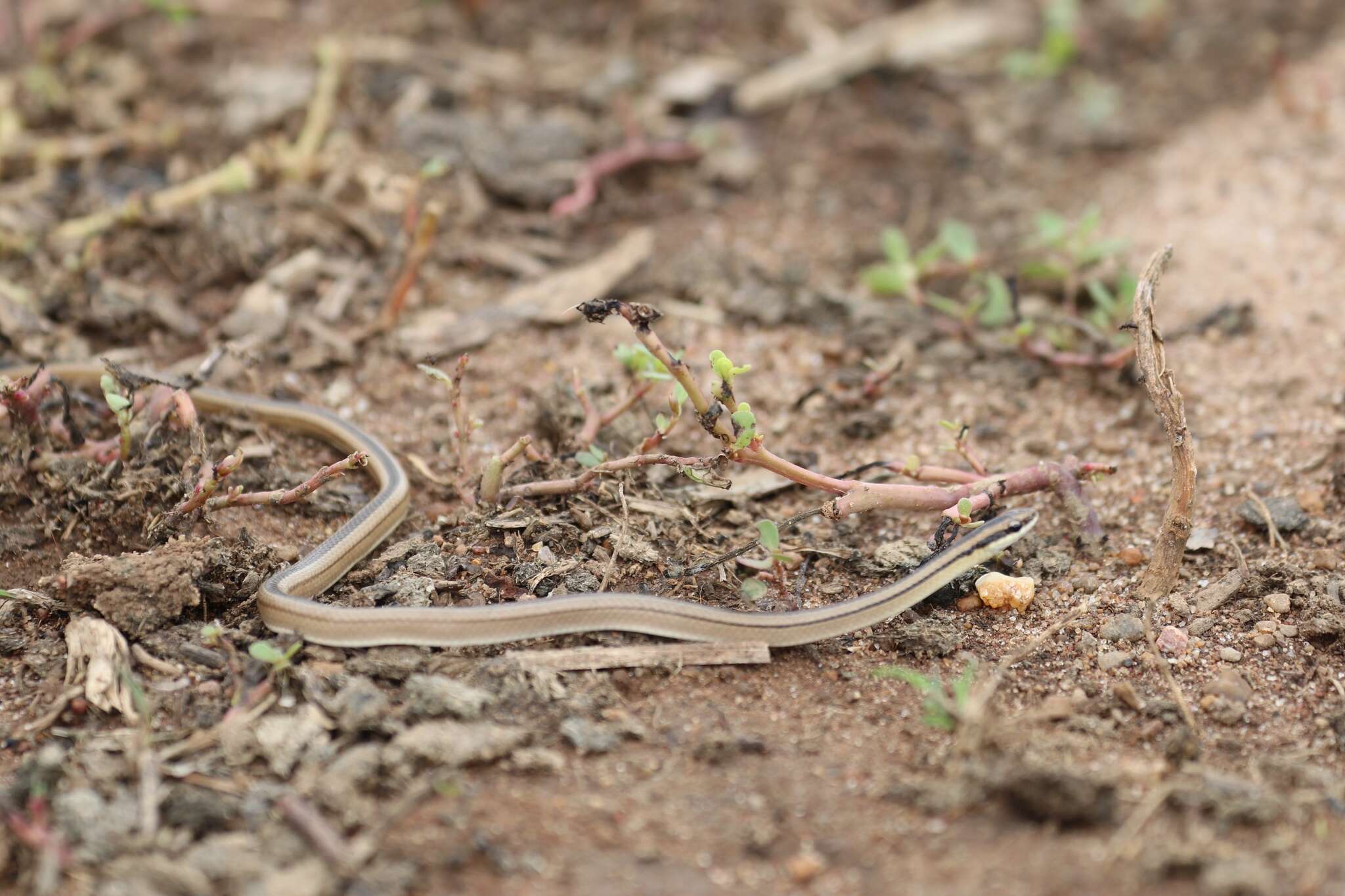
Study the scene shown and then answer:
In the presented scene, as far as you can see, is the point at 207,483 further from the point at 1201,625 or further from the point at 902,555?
the point at 1201,625

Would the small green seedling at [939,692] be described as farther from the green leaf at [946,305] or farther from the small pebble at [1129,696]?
the green leaf at [946,305]

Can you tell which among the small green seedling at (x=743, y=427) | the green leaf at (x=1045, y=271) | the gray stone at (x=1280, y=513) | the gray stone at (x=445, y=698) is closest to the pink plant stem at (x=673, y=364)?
the small green seedling at (x=743, y=427)

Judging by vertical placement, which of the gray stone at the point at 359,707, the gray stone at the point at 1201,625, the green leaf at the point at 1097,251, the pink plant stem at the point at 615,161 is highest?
the pink plant stem at the point at 615,161

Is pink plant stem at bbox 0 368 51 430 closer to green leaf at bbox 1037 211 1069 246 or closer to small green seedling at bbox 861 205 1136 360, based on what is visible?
small green seedling at bbox 861 205 1136 360

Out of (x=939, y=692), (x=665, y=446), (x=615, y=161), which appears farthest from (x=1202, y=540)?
(x=615, y=161)

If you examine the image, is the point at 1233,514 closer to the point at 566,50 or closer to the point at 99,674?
the point at 99,674

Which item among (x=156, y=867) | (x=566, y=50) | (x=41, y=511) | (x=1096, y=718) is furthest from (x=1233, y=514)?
(x=566, y=50)
